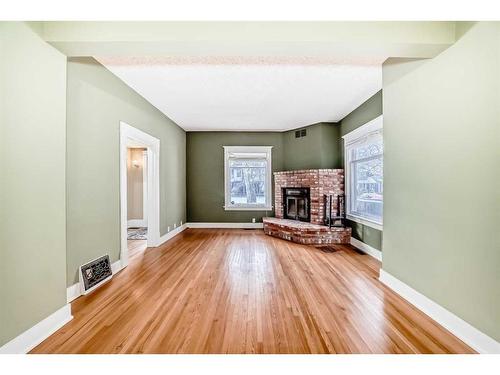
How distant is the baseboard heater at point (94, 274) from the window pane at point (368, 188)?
4.06 metres

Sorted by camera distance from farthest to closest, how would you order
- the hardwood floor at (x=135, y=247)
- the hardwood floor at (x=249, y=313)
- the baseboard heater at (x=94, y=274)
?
the hardwood floor at (x=135, y=247), the baseboard heater at (x=94, y=274), the hardwood floor at (x=249, y=313)

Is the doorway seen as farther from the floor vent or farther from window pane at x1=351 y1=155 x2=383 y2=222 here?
window pane at x1=351 y1=155 x2=383 y2=222

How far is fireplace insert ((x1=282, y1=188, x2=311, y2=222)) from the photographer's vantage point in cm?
517

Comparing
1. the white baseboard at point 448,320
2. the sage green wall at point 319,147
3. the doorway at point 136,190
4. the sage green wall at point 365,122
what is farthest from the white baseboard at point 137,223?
the white baseboard at point 448,320

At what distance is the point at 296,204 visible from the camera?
17.9 ft

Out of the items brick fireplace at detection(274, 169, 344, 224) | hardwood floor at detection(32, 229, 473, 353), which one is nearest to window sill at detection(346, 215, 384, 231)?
brick fireplace at detection(274, 169, 344, 224)

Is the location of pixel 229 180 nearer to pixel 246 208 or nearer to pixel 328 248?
pixel 246 208

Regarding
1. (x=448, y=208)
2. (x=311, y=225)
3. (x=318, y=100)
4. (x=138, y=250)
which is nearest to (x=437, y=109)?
(x=448, y=208)

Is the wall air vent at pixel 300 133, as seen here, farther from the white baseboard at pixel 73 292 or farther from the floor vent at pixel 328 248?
the white baseboard at pixel 73 292

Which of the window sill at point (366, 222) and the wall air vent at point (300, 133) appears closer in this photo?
the window sill at point (366, 222)

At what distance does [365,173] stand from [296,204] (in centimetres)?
178

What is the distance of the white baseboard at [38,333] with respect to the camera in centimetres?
151

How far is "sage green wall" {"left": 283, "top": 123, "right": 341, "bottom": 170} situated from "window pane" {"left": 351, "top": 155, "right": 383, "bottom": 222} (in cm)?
71

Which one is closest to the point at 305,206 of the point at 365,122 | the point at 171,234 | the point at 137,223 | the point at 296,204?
the point at 296,204
